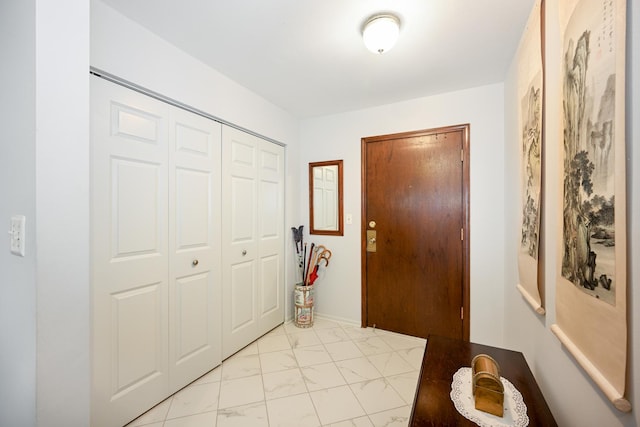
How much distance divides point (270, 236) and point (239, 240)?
44 cm

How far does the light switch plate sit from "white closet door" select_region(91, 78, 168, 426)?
511 millimetres

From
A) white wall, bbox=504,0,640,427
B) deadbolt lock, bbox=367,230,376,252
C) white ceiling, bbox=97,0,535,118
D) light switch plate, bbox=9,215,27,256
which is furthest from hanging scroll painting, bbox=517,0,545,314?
→ light switch plate, bbox=9,215,27,256

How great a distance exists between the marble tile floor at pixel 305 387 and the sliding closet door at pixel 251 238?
0.87ft

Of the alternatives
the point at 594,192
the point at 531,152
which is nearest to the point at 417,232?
the point at 531,152

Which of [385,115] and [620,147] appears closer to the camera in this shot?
[620,147]

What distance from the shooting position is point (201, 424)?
1510mm

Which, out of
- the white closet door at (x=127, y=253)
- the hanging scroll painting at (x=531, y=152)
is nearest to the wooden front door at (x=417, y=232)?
the hanging scroll painting at (x=531, y=152)

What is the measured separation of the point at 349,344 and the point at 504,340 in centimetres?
130

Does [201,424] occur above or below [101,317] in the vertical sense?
below

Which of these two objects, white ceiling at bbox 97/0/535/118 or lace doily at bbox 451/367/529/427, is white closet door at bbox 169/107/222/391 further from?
lace doily at bbox 451/367/529/427

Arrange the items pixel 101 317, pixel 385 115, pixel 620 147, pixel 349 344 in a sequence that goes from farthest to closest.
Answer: pixel 385 115 → pixel 349 344 → pixel 101 317 → pixel 620 147

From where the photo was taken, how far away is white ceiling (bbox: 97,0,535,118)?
1.40 meters

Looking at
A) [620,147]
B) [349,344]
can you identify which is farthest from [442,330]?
[620,147]

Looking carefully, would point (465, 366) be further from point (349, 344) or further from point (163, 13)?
point (163, 13)
